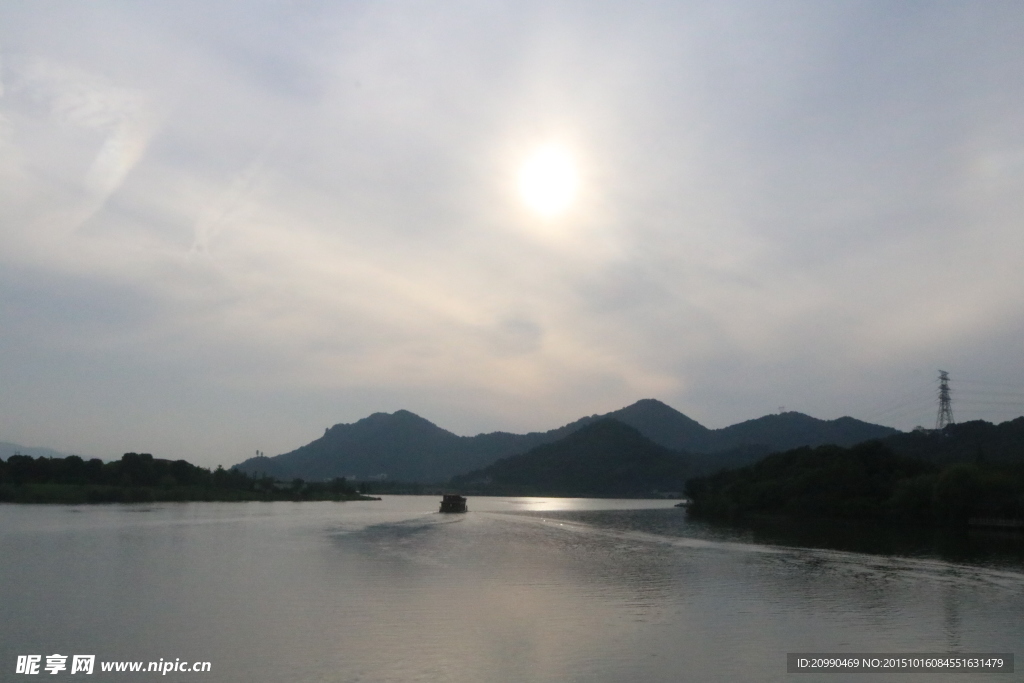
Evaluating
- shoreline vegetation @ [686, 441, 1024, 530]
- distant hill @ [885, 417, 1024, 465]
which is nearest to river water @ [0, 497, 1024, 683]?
shoreline vegetation @ [686, 441, 1024, 530]

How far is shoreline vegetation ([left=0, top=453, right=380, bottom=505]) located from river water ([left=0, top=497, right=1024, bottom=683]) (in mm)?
64443

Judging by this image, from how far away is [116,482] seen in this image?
378ft

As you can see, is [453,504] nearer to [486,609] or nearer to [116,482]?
[116,482]

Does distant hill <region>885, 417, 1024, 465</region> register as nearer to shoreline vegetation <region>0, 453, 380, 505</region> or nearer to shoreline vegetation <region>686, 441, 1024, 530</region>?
shoreline vegetation <region>686, 441, 1024, 530</region>

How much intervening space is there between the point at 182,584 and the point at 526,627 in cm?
1551

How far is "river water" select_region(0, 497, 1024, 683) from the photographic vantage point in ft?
59.7

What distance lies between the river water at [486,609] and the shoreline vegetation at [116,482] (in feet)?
211

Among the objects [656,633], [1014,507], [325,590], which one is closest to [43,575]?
[325,590]

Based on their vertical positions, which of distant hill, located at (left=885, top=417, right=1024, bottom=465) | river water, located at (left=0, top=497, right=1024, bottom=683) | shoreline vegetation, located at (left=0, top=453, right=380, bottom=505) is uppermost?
distant hill, located at (left=885, top=417, right=1024, bottom=465)

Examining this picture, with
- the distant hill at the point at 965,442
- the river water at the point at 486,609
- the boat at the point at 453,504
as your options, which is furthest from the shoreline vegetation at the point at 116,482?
the distant hill at the point at 965,442

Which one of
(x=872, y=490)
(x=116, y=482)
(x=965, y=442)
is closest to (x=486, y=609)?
(x=872, y=490)

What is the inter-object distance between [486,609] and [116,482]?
109m

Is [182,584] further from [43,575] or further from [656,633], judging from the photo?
[656,633]

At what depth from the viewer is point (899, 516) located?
2963 inches
